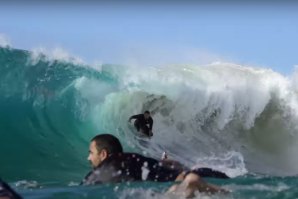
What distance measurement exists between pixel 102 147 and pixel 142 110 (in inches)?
622

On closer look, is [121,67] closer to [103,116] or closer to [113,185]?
[103,116]

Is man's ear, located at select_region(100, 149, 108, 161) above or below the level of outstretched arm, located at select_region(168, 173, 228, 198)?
above

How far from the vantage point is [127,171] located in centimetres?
623

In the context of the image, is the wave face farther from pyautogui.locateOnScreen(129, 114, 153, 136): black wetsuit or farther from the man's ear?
the man's ear

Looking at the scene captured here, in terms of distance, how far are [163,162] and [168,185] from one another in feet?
1.28

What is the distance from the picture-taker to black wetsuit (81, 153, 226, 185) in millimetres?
6184

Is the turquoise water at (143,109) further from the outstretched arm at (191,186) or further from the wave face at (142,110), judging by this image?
the outstretched arm at (191,186)

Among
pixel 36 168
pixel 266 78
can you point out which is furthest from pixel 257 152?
pixel 36 168

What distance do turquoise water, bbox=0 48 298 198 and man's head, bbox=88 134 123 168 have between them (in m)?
6.50

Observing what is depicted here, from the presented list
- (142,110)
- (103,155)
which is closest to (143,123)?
(142,110)

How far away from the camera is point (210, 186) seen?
5820mm

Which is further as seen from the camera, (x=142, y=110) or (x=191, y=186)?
(x=142, y=110)

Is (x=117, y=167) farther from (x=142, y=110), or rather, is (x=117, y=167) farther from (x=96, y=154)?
(x=142, y=110)

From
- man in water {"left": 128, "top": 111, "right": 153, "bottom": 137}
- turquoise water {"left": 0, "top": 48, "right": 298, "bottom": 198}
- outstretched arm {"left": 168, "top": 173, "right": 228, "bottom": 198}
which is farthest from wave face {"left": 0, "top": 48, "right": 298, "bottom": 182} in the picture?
outstretched arm {"left": 168, "top": 173, "right": 228, "bottom": 198}
